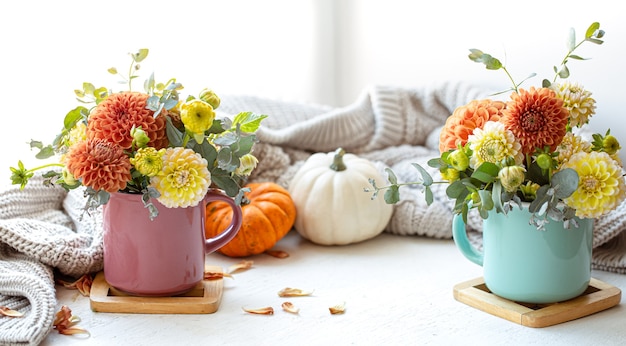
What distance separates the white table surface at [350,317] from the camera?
0.99m

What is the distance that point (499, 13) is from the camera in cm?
156

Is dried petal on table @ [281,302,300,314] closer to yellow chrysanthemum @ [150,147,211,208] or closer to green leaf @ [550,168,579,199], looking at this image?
yellow chrysanthemum @ [150,147,211,208]

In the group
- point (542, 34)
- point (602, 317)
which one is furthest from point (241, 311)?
point (542, 34)

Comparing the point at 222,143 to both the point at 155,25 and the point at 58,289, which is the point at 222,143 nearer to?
the point at 58,289

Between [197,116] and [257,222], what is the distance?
1.16 feet

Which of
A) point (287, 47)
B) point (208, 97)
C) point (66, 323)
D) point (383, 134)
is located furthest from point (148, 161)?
point (287, 47)

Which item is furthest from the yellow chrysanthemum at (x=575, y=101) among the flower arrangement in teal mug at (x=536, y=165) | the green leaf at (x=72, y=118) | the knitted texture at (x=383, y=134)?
the green leaf at (x=72, y=118)

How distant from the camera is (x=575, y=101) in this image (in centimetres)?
101

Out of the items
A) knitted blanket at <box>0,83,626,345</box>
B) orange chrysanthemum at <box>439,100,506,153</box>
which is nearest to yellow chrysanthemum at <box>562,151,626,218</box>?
orange chrysanthemum at <box>439,100,506,153</box>

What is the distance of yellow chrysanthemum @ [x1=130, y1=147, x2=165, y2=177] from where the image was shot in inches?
38.1

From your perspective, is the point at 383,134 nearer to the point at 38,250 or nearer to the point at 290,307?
the point at 290,307

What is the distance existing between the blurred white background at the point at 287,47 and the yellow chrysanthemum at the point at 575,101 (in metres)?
0.37

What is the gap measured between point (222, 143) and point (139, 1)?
73 cm

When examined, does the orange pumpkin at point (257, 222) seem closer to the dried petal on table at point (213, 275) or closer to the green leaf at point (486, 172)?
the dried petal on table at point (213, 275)
